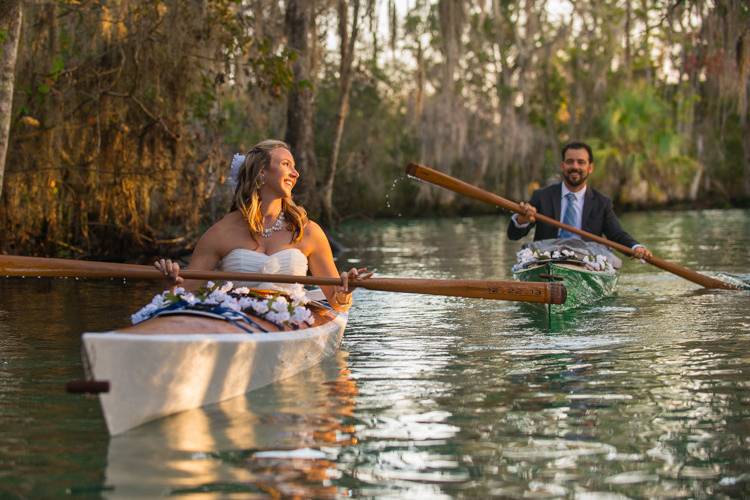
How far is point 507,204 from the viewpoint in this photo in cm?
1132

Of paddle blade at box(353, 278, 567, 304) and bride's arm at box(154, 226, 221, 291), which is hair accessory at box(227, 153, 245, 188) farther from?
paddle blade at box(353, 278, 567, 304)

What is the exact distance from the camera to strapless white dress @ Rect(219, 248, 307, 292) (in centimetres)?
791

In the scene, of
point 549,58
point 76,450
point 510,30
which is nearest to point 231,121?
point 549,58

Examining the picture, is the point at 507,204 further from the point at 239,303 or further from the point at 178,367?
the point at 178,367

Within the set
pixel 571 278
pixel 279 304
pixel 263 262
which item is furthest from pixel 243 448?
pixel 571 278

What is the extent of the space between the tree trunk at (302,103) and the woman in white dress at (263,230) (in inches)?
472

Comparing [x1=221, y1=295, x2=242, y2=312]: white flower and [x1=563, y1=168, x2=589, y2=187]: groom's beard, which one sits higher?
[x1=563, y1=168, x2=589, y2=187]: groom's beard

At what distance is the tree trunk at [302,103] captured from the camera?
20703 millimetres

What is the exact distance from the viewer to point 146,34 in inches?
614

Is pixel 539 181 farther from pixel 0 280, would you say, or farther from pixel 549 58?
pixel 0 280

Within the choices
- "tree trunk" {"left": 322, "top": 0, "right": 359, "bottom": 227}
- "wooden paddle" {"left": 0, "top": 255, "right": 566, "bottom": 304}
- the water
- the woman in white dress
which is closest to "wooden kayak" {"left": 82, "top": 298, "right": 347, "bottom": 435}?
the water

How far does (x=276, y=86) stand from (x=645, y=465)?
10948 mm

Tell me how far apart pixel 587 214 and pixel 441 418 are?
609cm

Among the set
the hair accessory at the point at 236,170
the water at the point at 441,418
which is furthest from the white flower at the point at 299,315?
the hair accessory at the point at 236,170
